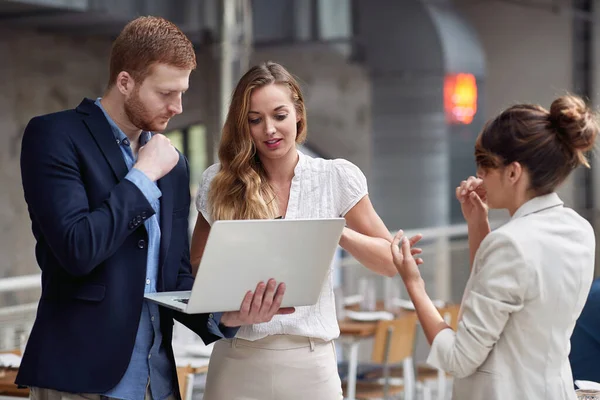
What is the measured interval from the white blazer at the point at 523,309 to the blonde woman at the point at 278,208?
0.36 meters

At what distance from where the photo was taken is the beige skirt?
2256 mm


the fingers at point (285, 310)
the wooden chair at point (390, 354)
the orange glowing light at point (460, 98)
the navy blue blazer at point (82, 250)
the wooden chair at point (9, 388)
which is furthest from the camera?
the orange glowing light at point (460, 98)

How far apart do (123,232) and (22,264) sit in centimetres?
675

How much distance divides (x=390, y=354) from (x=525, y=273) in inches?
143

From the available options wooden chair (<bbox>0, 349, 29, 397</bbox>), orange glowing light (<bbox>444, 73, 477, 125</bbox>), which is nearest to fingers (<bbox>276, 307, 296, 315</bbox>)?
wooden chair (<bbox>0, 349, 29, 397</bbox>)

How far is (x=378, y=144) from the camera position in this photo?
10.0m

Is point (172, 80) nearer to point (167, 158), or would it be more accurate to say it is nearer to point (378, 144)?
point (167, 158)

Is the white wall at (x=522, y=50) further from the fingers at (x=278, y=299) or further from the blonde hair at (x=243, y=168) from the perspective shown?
the fingers at (x=278, y=299)

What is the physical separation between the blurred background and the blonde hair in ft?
14.4

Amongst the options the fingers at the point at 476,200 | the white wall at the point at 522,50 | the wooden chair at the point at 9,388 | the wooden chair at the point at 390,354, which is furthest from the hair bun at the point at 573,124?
the white wall at the point at 522,50

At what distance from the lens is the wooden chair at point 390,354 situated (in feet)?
17.5

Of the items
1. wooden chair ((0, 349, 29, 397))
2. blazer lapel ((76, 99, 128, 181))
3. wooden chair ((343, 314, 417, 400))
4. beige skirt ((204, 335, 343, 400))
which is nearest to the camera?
blazer lapel ((76, 99, 128, 181))

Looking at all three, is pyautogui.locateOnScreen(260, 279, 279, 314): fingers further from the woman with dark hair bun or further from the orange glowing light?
the orange glowing light

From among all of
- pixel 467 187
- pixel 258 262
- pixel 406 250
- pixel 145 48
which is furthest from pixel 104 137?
pixel 467 187
